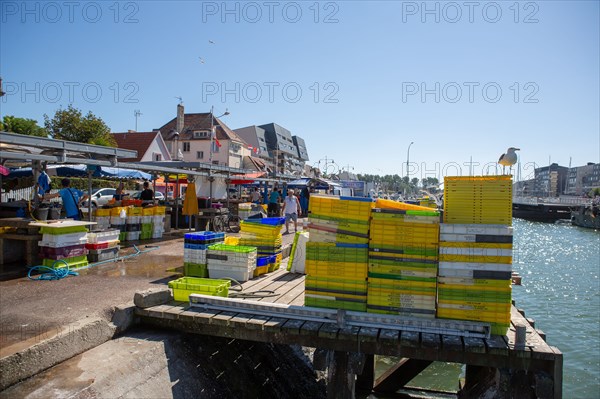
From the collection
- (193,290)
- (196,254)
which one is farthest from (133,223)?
(193,290)

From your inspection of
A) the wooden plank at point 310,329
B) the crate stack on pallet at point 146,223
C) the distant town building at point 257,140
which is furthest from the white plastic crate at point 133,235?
the distant town building at point 257,140

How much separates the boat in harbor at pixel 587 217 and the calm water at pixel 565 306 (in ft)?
62.6

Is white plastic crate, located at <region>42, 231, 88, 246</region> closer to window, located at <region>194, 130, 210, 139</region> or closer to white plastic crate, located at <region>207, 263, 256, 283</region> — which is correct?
white plastic crate, located at <region>207, 263, 256, 283</region>

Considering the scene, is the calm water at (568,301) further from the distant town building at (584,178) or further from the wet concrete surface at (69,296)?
the distant town building at (584,178)

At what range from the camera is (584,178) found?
15400cm

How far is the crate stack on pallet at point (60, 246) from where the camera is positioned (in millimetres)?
7918

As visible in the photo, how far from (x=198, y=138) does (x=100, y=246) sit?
51.0 m

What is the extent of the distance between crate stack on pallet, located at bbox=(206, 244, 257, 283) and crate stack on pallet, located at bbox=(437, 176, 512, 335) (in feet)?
11.7

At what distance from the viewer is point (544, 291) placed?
61.8 ft

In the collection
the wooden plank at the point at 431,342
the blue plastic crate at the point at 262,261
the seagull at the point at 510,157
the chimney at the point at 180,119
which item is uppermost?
the chimney at the point at 180,119

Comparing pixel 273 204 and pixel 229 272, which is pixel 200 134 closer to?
pixel 273 204

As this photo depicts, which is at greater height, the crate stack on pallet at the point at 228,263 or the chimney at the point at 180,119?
the chimney at the point at 180,119

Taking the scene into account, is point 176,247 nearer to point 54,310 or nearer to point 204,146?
point 54,310

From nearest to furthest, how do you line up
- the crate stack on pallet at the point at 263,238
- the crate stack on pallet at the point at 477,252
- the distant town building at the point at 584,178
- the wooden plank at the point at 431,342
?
the wooden plank at the point at 431,342
the crate stack on pallet at the point at 477,252
the crate stack on pallet at the point at 263,238
the distant town building at the point at 584,178
